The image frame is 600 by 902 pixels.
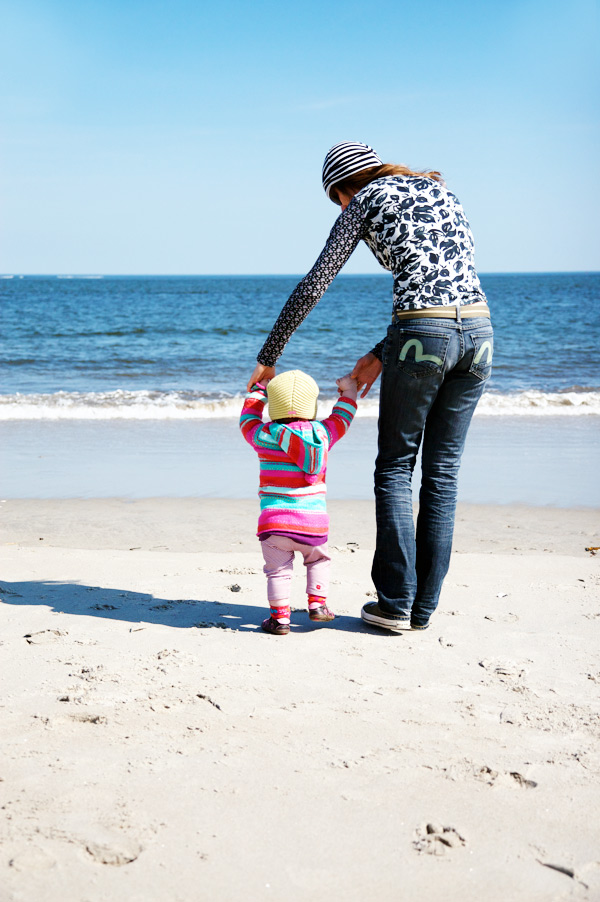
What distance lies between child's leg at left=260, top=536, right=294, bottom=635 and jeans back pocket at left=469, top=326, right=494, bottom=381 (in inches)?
38.1

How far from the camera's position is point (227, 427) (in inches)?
370

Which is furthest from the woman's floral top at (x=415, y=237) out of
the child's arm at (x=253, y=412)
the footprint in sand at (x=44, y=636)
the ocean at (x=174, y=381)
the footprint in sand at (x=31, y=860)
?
Answer: the ocean at (x=174, y=381)

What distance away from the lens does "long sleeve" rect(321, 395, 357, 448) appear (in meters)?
3.12

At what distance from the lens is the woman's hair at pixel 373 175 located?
2.90 m

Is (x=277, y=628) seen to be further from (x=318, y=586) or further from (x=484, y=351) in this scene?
(x=484, y=351)

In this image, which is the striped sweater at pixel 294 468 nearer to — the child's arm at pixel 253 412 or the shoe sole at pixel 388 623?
the child's arm at pixel 253 412

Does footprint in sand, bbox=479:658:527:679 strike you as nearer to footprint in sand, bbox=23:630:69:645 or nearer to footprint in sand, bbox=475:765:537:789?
footprint in sand, bbox=475:765:537:789

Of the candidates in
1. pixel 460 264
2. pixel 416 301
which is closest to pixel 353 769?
pixel 416 301

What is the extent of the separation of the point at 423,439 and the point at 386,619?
2.37ft

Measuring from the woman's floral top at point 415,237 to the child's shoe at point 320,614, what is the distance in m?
1.22

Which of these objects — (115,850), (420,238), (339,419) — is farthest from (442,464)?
(115,850)

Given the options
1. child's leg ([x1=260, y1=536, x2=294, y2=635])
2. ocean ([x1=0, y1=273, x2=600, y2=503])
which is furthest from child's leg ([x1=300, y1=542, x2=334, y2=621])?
ocean ([x1=0, y1=273, x2=600, y2=503])

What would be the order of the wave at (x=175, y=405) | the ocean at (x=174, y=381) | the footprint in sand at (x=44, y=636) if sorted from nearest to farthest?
the footprint in sand at (x=44, y=636) → the ocean at (x=174, y=381) → the wave at (x=175, y=405)

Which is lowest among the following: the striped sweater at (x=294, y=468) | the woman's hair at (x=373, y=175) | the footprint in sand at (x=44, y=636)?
the footprint in sand at (x=44, y=636)
